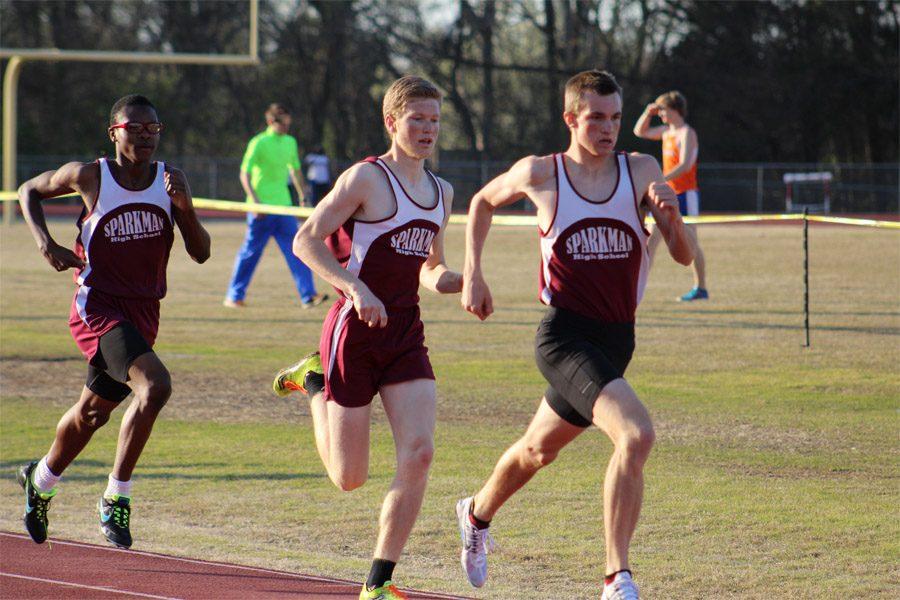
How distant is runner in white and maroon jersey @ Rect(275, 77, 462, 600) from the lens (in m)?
5.52

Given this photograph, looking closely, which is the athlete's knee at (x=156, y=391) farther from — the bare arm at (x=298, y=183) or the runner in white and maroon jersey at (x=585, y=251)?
the bare arm at (x=298, y=183)

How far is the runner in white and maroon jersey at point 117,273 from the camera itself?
6426 mm

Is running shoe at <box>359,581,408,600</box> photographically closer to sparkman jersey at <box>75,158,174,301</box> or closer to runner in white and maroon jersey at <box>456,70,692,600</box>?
runner in white and maroon jersey at <box>456,70,692,600</box>

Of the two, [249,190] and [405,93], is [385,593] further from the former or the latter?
[249,190]

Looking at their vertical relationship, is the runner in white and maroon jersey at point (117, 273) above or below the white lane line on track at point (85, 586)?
above

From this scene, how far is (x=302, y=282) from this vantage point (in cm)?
1656

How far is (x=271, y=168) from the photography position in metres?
16.7

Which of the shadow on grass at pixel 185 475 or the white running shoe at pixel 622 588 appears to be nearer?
the white running shoe at pixel 622 588

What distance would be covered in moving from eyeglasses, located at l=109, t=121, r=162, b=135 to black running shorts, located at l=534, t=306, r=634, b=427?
2192 millimetres

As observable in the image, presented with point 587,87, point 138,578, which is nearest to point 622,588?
point 587,87

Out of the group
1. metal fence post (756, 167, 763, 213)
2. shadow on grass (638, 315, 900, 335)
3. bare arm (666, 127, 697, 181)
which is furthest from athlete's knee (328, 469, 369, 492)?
metal fence post (756, 167, 763, 213)

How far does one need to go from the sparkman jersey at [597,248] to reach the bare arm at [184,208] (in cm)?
180

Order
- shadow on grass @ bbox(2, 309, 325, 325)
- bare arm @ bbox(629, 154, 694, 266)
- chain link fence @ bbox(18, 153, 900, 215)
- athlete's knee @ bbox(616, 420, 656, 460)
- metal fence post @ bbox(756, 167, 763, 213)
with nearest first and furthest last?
athlete's knee @ bbox(616, 420, 656, 460) → bare arm @ bbox(629, 154, 694, 266) → shadow on grass @ bbox(2, 309, 325, 325) → chain link fence @ bbox(18, 153, 900, 215) → metal fence post @ bbox(756, 167, 763, 213)

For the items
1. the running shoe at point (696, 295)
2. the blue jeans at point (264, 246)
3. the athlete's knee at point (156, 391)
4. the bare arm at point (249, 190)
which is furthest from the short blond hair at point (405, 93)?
the running shoe at point (696, 295)
